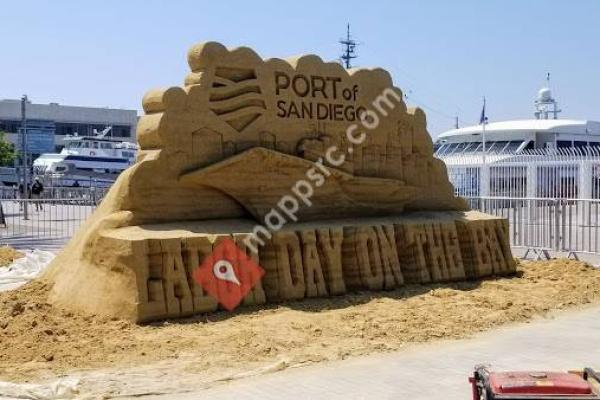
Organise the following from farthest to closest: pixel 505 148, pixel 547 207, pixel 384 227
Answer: pixel 505 148 → pixel 547 207 → pixel 384 227

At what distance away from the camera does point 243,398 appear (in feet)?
Result: 18.0

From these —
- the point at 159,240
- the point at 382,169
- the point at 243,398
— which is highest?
the point at 382,169

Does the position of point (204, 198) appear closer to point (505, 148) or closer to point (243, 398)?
point (243, 398)

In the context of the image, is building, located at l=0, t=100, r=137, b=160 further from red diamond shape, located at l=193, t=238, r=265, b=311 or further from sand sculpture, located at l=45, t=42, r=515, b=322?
red diamond shape, located at l=193, t=238, r=265, b=311

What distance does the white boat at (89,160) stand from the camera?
4231 centimetres

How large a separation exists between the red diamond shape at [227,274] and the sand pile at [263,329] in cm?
27

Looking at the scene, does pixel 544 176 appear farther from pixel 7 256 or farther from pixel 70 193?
pixel 70 193

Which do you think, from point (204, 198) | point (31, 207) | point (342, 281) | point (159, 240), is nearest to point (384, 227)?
point (342, 281)

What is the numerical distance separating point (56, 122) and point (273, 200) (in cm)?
5626

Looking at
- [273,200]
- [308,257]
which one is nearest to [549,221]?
[308,257]

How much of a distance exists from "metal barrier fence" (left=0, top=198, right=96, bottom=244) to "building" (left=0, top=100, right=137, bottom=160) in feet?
118

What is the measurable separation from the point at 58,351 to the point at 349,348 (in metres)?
2.80

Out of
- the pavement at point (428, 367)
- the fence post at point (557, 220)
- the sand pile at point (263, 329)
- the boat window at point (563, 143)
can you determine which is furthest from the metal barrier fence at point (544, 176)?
the boat window at point (563, 143)

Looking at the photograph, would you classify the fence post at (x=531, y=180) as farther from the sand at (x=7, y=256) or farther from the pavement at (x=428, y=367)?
the sand at (x=7, y=256)
